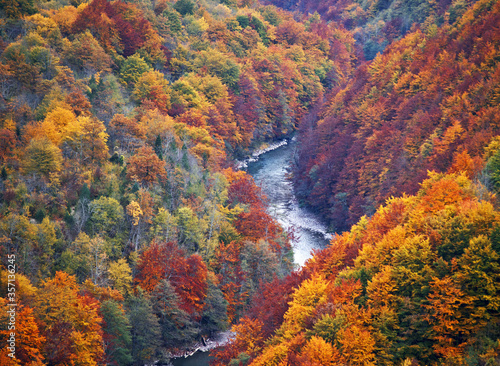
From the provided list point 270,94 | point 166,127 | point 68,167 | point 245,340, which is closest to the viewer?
point 245,340

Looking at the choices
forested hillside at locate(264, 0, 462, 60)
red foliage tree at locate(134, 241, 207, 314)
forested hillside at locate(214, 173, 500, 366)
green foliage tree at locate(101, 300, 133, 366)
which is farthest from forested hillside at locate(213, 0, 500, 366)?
forested hillside at locate(264, 0, 462, 60)

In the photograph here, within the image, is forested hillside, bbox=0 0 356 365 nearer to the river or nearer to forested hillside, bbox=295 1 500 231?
the river

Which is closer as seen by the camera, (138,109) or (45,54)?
(45,54)

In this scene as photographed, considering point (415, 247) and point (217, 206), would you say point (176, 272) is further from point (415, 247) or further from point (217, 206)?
point (415, 247)

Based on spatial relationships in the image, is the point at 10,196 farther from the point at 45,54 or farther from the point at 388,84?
the point at 388,84

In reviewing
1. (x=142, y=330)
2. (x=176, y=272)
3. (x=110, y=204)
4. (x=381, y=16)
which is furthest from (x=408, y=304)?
(x=381, y=16)

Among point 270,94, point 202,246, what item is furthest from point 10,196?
point 270,94
